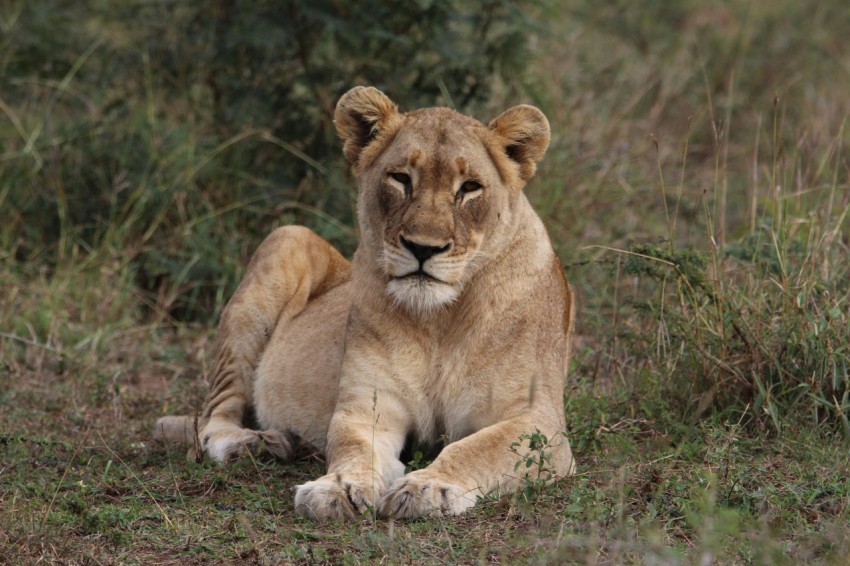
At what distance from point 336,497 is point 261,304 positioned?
213 centimetres

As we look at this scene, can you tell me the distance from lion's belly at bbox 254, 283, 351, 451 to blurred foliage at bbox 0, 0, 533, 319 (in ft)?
5.30

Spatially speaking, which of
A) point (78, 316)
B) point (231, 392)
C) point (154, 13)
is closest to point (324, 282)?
point (231, 392)

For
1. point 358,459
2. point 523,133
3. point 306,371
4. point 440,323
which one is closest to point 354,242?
point 306,371

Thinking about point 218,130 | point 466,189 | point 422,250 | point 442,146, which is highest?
point 442,146

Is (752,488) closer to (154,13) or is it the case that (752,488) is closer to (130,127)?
(130,127)

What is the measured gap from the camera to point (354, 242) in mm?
7863

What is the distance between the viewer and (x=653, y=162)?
9.34 meters

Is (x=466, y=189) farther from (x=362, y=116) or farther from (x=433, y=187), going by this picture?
(x=362, y=116)

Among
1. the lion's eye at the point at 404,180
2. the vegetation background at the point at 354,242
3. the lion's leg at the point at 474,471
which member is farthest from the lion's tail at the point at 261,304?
the lion's leg at the point at 474,471

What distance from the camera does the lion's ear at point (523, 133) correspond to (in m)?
5.20

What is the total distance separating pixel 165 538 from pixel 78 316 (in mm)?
3566

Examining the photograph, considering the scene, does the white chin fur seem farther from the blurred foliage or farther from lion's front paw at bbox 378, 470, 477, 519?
the blurred foliage

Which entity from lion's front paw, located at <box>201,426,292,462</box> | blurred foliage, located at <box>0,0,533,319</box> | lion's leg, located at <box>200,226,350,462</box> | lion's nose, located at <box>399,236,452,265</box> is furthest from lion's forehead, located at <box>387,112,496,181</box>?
blurred foliage, located at <box>0,0,533,319</box>

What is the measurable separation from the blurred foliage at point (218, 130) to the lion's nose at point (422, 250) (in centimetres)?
310
